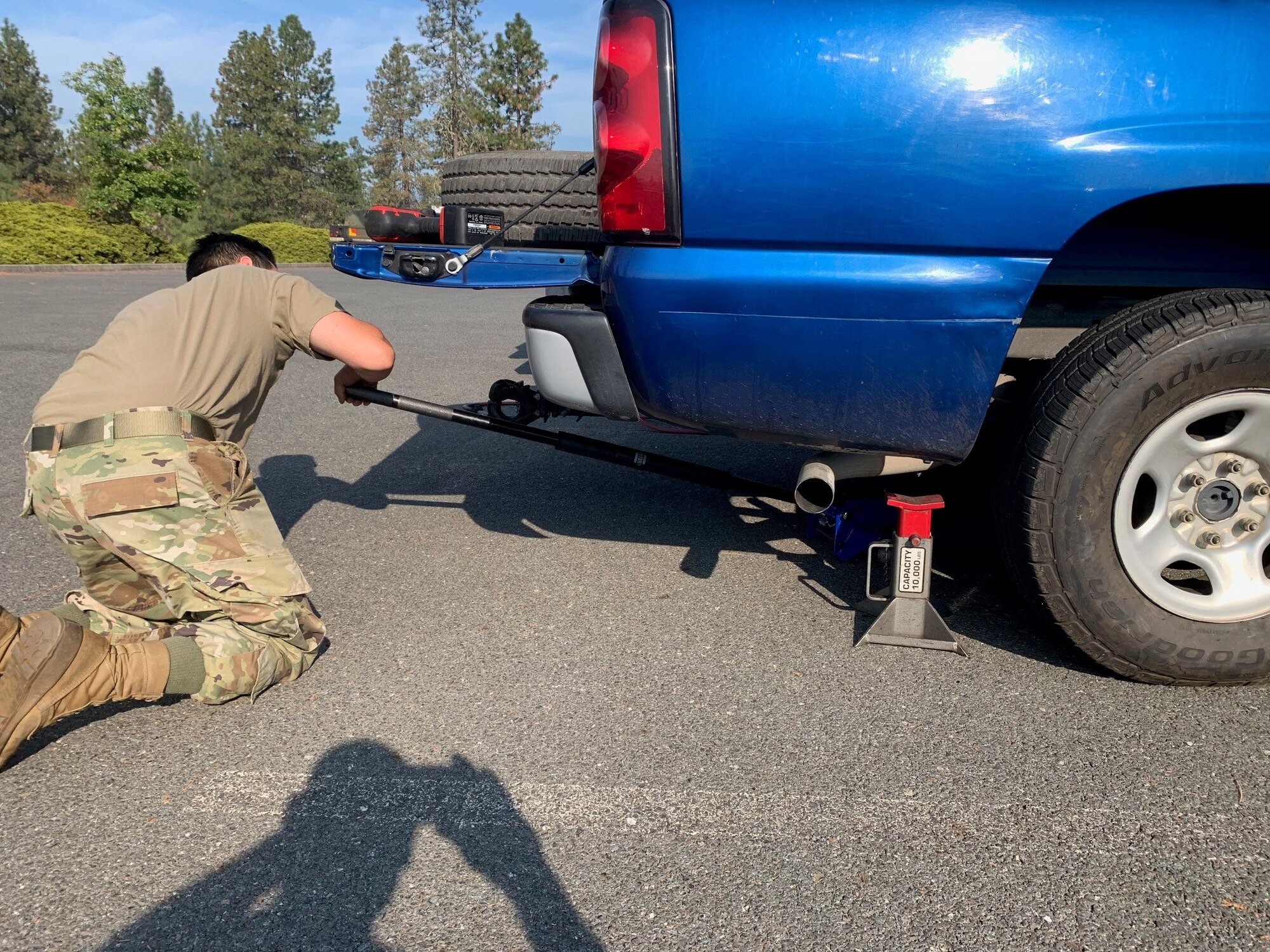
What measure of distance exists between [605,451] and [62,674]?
171 cm

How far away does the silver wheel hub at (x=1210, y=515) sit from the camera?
2.38 m

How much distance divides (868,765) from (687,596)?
1.06m

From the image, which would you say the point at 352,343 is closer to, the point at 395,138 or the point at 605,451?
the point at 605,451

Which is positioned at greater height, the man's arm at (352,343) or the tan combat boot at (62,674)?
the man's arm at (352,343)

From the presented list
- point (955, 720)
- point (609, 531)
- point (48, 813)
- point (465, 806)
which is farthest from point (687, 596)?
point (48, 813)

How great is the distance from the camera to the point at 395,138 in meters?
52.5

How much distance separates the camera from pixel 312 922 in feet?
5.43

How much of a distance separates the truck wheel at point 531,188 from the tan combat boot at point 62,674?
2.72 m

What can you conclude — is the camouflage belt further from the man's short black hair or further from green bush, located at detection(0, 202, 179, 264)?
green bush, located at detection(0, 202, 179, 264)

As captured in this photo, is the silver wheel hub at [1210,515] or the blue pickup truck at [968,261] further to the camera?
the silver wheel hub at [1210,515]

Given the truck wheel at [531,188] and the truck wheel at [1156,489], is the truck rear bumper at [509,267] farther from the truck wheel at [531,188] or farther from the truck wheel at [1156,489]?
the truck wheel at [1156,489]

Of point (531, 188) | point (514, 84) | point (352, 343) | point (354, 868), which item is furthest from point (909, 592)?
point (514, 84)

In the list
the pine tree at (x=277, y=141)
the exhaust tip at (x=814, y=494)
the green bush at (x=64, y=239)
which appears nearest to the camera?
the exhaust tip at (x=814, y=494)

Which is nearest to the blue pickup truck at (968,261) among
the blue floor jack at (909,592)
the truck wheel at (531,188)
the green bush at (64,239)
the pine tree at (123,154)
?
the blue floor jack at (909,592)
